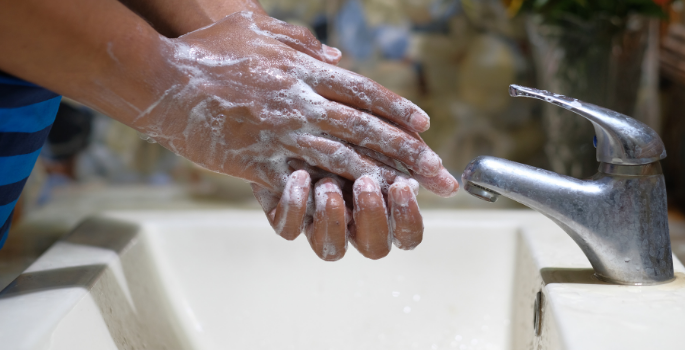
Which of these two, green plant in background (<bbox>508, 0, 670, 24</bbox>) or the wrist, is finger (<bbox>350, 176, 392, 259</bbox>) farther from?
green plant in background (<bbox>508, 0, 670, 24</bbox>)

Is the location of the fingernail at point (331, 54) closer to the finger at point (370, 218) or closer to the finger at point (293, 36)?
the finger at point (293, 36)

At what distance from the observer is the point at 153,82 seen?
13.6 inches

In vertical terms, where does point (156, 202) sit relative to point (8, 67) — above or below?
above

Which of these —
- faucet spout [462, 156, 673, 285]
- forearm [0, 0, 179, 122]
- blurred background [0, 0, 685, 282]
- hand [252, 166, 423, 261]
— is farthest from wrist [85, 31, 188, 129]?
blurred background [0, 0, 685, 282]

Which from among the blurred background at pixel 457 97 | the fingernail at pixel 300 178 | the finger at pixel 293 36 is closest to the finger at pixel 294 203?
the fingernail at pixel 300 178

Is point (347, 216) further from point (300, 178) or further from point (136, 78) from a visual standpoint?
point (136, 78)

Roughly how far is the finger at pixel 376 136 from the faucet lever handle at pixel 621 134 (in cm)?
8

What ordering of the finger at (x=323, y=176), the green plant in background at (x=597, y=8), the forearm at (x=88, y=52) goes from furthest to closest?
the green plant in background at (x=597, y=8), the finger at (x=323, y=176), the forearm at (x=88, y=52)

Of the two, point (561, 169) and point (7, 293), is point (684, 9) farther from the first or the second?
point (7, 293)

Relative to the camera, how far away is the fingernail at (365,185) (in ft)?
1.24

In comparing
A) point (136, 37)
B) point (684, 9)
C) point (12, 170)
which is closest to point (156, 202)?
point (12, 170)

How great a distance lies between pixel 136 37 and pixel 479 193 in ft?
0.83

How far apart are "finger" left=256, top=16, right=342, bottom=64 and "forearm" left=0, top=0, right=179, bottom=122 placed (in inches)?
3.4

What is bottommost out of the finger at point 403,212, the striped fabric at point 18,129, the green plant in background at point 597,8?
the finger at point 403,212
